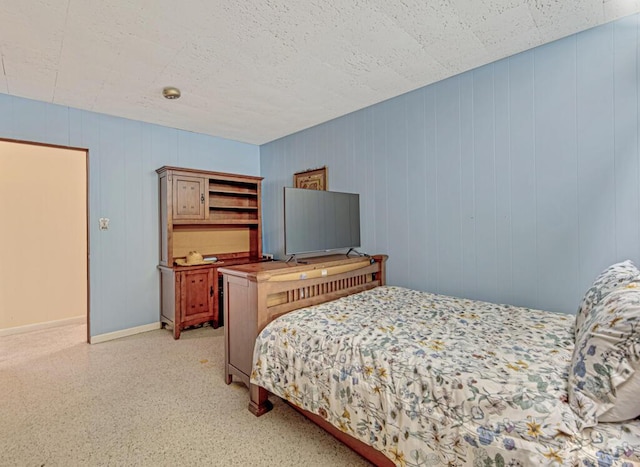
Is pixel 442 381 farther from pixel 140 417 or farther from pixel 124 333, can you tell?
pixel 124 333

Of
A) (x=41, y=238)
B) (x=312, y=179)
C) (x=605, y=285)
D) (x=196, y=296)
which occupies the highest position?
(x=312, y=179)

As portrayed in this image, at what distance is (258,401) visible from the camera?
2.11 meters

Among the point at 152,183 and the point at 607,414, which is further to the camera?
the point at 152,183

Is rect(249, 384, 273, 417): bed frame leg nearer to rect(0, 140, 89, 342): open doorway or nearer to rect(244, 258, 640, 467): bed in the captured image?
rect(244, 258, 640, 467): bed

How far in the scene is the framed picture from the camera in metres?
3.73

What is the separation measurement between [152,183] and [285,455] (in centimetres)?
322

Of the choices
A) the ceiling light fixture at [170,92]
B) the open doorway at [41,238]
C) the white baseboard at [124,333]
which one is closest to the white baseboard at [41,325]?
the open doorway at [41,238]

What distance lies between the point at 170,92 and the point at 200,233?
181 cm

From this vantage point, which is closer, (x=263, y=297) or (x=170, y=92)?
(x=263, y=297)

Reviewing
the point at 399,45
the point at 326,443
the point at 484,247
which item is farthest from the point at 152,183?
the point at 484,247

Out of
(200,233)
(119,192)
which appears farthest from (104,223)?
(200,233)

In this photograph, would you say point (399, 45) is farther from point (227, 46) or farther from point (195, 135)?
point (195, 135)

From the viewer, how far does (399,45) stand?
219cm

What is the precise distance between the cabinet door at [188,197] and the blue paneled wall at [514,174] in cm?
191
